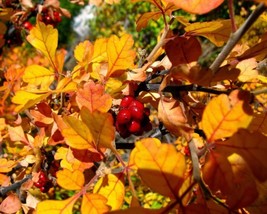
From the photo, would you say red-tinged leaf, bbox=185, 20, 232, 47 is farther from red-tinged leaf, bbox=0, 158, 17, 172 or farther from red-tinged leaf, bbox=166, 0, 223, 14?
red-tinged leaf, bbox=0, 158, 17, 172

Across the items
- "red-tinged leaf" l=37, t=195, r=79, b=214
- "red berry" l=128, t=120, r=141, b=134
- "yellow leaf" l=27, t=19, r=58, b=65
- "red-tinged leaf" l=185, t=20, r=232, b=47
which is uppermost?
"red-tinged leaf" l=185, t=20, r=232, b=47

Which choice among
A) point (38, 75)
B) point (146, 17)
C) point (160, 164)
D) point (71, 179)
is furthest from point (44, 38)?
point (160, 164)

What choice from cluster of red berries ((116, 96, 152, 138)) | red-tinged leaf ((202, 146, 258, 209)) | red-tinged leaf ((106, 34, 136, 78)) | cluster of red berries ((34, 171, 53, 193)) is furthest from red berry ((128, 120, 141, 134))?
cluster of red berries ((34, 171, 53, 193))

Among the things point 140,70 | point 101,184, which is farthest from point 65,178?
point 140,70

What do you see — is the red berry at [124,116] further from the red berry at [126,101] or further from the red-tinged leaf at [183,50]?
the red-tinged leaf at [183,50]

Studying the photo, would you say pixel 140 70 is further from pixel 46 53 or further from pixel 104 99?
pixel 46 53

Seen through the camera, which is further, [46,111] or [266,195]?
[46,111]

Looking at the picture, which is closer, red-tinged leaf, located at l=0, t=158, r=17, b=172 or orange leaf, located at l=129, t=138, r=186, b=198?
orange leaf, located at l=129, t=138, r=186, b=198
